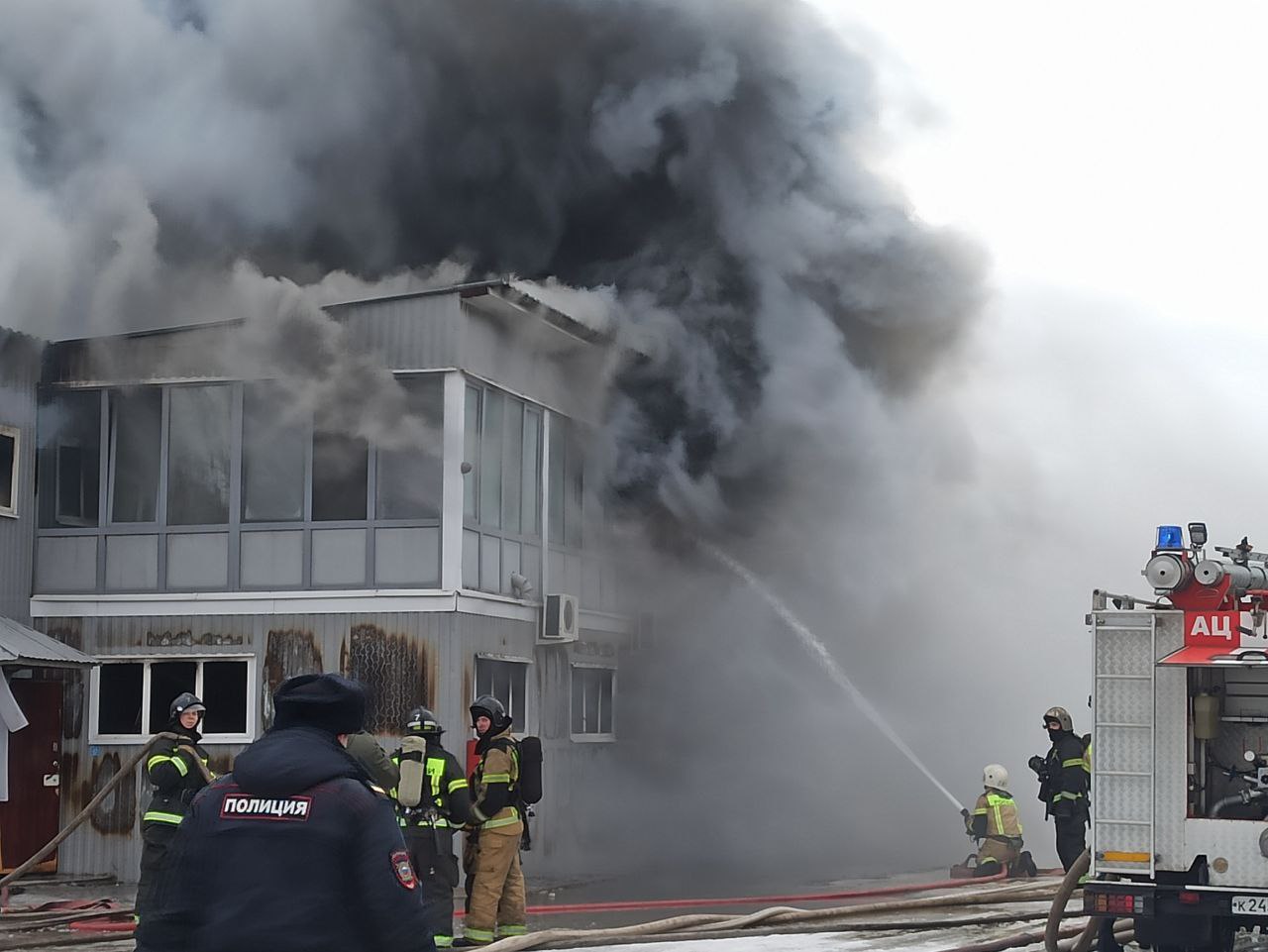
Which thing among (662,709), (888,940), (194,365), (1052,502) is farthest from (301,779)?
(1052,502)

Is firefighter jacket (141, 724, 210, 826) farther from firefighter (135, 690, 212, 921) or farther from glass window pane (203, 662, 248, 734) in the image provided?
glass window pane (203, 662, 248, 734)

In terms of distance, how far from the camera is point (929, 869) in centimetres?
2022

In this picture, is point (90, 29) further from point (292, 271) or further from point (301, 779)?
point (301, 779)

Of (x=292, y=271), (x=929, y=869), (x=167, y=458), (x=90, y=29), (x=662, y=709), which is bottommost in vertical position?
(x=929, y=869)

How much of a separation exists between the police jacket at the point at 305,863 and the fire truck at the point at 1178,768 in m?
6.43

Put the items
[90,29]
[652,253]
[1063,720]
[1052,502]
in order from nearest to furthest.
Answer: [1063,720], [90,29], [652,253], [1052,502]

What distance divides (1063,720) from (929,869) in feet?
20.4

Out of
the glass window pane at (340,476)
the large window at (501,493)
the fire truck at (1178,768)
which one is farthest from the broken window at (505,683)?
the fire truck at (1178,768)

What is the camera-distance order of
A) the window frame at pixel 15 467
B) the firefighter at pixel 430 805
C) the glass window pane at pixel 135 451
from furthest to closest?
the glass window pane at pixel 135 451 → the window frame at pixel 15 467 → the firefighter at pixel 430 805

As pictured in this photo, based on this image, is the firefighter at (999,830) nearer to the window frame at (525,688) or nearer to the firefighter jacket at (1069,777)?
the firefighter jacket at (1069,777)

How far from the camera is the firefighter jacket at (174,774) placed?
11.2 meters

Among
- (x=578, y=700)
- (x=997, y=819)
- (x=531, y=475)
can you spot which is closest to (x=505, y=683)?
(x=578, y=700)

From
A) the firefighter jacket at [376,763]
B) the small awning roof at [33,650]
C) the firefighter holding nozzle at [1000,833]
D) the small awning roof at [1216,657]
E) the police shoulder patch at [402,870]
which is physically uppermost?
the small awning roof at [1216,657]

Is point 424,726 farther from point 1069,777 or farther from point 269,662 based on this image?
point 269,662
